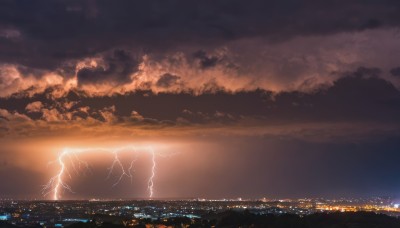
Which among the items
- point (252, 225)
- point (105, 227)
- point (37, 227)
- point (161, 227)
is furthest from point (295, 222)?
point (37, 227)

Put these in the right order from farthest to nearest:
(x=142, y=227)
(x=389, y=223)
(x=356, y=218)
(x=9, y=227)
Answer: (x=356, y=218)
(x=389, y=223)
(x=142, y=227)
(x=9, y=227)

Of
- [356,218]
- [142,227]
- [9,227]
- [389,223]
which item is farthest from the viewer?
[356,218]

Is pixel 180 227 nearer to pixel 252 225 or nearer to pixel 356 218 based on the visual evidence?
pixel 252 225

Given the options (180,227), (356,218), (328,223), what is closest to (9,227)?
(180,227)

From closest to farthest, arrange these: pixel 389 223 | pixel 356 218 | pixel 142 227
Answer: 1. pixel 142 227
2. pixel 389 223
3. pixel 356 218

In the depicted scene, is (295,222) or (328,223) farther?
(328,223)

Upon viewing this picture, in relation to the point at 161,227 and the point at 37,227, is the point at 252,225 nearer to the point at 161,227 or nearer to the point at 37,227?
the point at 161,227

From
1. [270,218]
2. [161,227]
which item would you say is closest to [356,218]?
[270,218]

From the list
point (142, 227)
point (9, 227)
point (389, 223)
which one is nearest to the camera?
point (9, 227)

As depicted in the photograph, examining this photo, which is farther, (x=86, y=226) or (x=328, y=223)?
(x=328, y=223)
